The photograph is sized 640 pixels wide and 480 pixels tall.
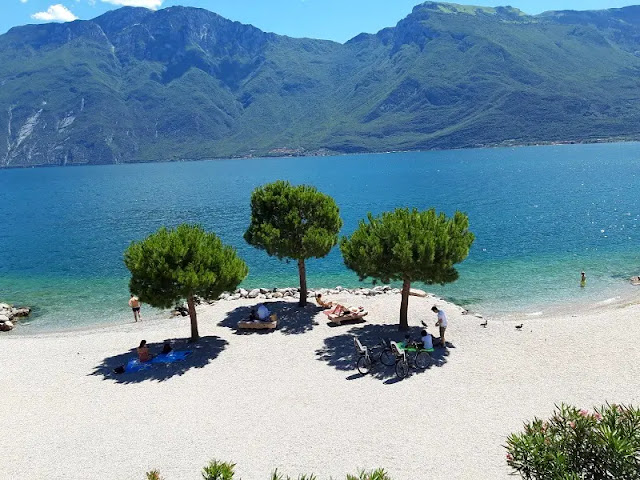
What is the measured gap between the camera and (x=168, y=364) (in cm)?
2419

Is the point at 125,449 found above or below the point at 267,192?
below

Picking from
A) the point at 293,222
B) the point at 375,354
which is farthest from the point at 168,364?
the point at 293,222

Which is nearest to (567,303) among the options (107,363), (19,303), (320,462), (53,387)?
(320,462)

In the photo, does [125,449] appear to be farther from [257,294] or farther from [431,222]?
[257,294]

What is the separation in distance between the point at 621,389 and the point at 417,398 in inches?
334

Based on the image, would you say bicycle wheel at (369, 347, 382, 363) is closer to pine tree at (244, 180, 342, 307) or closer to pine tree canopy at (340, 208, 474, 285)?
pine tree canopy at (340, 208, 474, 285)

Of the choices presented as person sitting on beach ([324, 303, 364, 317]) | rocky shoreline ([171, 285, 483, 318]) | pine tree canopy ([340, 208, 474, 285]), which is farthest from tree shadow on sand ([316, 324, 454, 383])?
rocky shoreline ([171, 285, 483, 318])

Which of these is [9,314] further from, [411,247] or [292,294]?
[411,247]

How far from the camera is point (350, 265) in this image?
1057 inches

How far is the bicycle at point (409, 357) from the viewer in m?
21.4

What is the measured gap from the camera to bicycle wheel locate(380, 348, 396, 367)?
2262 cm

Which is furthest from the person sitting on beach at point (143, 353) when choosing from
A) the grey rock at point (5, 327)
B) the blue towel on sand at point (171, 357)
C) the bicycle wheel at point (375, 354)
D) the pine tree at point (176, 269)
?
the grey rock at point (5, 327)

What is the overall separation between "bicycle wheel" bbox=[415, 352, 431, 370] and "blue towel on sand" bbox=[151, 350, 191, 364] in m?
12.2

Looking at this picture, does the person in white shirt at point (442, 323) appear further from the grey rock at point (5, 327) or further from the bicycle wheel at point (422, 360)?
the grey rock at point (5, 327)
